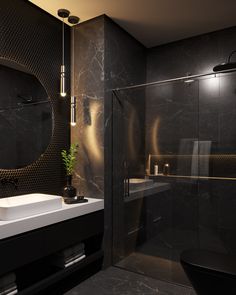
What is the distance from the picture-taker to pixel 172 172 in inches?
112

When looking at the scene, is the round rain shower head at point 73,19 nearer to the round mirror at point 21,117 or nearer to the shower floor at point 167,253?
the round mirror at point 21,117

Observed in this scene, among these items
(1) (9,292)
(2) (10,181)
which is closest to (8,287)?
(1) (9,292)

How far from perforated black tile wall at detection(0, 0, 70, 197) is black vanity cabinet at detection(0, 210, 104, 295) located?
0.64 m

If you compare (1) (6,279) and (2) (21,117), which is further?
(2) (21,117)

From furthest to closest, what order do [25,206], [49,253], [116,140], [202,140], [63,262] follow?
[116,140] → [202,140] → [63,262] → [49,253] → [25,206]

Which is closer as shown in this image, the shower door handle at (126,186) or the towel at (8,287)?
the towel at (8,287)

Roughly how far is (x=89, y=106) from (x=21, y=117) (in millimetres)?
808

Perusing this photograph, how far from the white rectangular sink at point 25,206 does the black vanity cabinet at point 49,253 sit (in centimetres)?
15

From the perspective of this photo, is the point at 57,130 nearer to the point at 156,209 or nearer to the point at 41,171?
the point at 41,171

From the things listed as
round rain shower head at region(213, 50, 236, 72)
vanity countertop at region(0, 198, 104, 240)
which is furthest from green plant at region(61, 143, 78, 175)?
round rain shower head at region(213, 50, 236, 72)

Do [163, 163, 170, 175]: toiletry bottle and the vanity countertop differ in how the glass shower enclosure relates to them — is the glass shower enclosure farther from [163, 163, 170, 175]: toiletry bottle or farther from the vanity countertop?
the vanity countertop

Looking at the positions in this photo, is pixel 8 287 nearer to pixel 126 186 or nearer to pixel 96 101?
pixel 126 186

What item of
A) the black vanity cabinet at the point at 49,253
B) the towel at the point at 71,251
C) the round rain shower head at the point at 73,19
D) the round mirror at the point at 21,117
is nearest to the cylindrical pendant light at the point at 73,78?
the round rain shower head at the point at 73,19

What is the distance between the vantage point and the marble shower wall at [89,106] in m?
2.98
